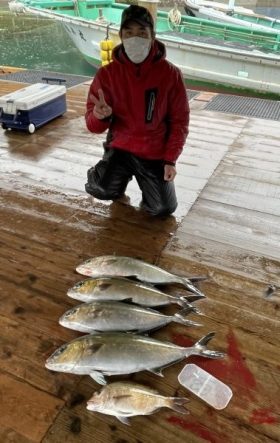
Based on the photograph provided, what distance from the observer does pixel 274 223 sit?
8.95 ft

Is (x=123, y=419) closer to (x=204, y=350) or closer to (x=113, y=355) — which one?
(x=113, y=355)

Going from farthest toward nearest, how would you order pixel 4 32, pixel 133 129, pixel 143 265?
pixel 4 32 < pixel 133 129 < pixel 143 265

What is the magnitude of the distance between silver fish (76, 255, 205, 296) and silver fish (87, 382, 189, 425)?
66 cm

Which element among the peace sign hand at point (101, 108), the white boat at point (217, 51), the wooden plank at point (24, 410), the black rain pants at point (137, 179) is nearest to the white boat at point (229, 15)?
the white boat at point (217, 51)

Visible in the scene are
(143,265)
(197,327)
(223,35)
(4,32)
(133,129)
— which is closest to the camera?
(197,327)

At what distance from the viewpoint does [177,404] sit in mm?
1438

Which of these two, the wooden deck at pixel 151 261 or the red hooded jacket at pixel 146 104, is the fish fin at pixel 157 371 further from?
the red hooded jacket at pixel 146 104

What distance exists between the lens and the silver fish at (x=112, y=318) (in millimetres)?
1652

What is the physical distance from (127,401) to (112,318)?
373 mm

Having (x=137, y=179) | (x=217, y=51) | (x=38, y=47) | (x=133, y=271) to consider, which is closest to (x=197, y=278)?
(x=133, y=271)

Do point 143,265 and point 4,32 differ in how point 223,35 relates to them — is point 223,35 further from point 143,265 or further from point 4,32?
point 4,32

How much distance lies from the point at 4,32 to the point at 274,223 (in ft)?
73.5

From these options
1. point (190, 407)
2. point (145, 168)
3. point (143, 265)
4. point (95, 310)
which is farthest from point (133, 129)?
point (190, 407)

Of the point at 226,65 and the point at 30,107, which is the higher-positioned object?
the point at 226,65
